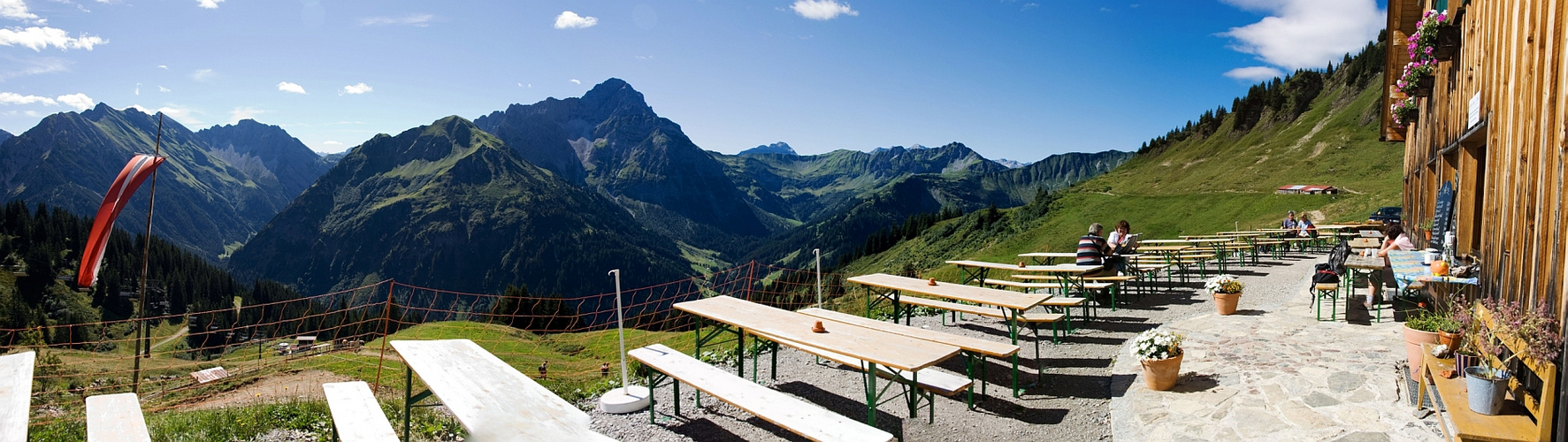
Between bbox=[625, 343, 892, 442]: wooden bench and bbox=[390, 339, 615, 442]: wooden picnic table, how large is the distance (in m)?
1.33

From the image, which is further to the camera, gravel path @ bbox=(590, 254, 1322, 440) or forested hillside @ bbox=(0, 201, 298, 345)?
forested hillside @ bbox=(0, 201, 298, 345)

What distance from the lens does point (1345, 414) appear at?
561 cm

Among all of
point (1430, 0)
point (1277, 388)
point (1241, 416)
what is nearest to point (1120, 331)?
point (1277, 388)

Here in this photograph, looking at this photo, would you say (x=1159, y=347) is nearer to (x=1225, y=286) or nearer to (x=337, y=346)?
(x=1225, y=286)

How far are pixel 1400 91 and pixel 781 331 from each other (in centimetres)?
1126

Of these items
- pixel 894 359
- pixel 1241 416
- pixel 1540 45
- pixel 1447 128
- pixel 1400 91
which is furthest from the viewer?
pixel 1400 91

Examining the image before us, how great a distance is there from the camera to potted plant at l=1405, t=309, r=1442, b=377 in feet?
18.6

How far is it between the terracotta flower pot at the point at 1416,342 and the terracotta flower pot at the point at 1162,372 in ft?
5.47

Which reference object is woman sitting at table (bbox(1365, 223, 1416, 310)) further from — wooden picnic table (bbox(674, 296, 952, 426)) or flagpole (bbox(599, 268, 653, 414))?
flagpole (bbox(599, 268, 653, 414))

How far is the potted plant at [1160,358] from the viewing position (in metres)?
6.70

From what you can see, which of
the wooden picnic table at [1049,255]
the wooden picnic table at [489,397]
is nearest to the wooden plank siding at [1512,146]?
the wooden picnic table at [1049,255]

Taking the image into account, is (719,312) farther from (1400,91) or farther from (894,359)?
(1400,91)

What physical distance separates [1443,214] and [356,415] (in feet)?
40.3

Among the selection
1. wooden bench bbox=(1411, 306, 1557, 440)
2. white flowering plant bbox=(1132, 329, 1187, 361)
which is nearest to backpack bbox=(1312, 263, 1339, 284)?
white flowering plant bbox=(1132, 329, 1187, 361)
